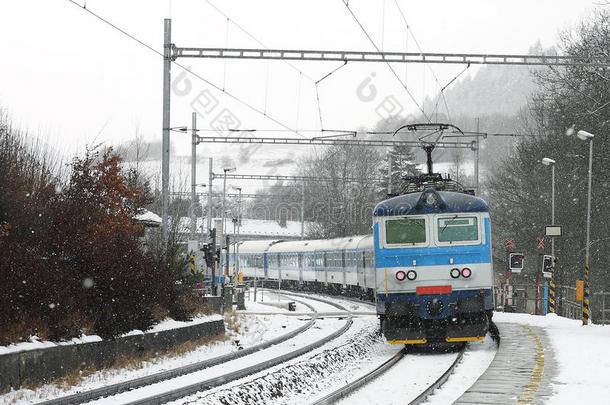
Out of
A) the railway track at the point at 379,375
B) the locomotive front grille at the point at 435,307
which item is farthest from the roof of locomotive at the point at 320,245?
the railway track at the point at 379,375

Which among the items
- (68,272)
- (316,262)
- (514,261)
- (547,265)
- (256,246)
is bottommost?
(68,272)

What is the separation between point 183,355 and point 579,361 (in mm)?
7890

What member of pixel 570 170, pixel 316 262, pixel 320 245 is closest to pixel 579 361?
pixel 570 170

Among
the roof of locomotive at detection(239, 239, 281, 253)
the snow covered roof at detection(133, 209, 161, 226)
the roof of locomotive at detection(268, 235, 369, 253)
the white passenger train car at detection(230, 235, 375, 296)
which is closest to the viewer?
the snow covered roof at detection(133, 209, 161, 226)

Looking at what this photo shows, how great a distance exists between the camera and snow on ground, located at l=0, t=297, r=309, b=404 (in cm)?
1236

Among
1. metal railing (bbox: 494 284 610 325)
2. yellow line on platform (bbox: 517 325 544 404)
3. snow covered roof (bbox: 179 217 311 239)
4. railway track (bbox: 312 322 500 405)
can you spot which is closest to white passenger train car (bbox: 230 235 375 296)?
metal railing (bbox: 494 284 610 325)

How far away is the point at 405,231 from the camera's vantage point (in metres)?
17.0

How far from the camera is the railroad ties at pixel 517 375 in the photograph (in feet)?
35.2

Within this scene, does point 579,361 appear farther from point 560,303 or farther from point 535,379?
point 560,303

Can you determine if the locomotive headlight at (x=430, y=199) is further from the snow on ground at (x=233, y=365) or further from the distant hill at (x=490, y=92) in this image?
the distant hill at (x=490, y=92)

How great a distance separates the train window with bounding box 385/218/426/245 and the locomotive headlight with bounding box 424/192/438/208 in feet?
1.07

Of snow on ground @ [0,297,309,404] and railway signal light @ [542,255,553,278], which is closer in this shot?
snow on ground @ [0,297,309,404]

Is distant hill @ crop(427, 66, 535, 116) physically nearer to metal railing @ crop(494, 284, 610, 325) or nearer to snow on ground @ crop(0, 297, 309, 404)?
metal railing @ crop(494, 284, 610, 325)

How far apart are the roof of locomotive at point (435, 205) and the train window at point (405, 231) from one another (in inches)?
6.3
